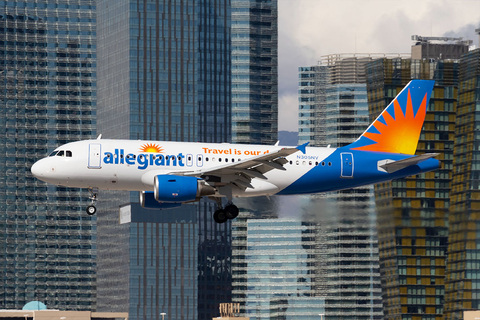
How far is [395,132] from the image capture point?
8944 cm

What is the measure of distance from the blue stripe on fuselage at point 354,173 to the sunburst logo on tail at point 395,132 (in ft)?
6.77

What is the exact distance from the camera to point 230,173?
8006 cm

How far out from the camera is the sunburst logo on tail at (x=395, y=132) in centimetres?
8825

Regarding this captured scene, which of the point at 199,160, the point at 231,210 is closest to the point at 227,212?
the point at 231,210

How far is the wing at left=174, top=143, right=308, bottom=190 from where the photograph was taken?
255ft

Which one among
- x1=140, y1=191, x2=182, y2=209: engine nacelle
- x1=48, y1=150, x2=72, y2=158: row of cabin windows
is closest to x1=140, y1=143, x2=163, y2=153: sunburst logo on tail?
x1=140, y1=191, x2=182, y2=209: engine nacelle

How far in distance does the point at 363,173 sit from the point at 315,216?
30.8 meters

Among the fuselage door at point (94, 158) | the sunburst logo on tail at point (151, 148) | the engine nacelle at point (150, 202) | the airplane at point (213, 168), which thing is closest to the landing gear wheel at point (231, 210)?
the airplane at point (213, 168)

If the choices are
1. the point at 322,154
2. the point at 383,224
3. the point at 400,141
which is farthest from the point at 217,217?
the point at 383,224

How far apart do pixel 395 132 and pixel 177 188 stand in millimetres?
21280

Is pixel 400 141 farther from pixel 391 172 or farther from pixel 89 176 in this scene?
pixel 89 176

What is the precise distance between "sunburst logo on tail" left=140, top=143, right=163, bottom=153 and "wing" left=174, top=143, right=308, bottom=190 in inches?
87.2

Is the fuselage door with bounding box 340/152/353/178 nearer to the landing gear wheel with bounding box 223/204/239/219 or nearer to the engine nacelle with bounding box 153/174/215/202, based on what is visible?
the landing gear wheel with bounding box 223/204/239/219

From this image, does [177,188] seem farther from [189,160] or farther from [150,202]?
[150,202]
